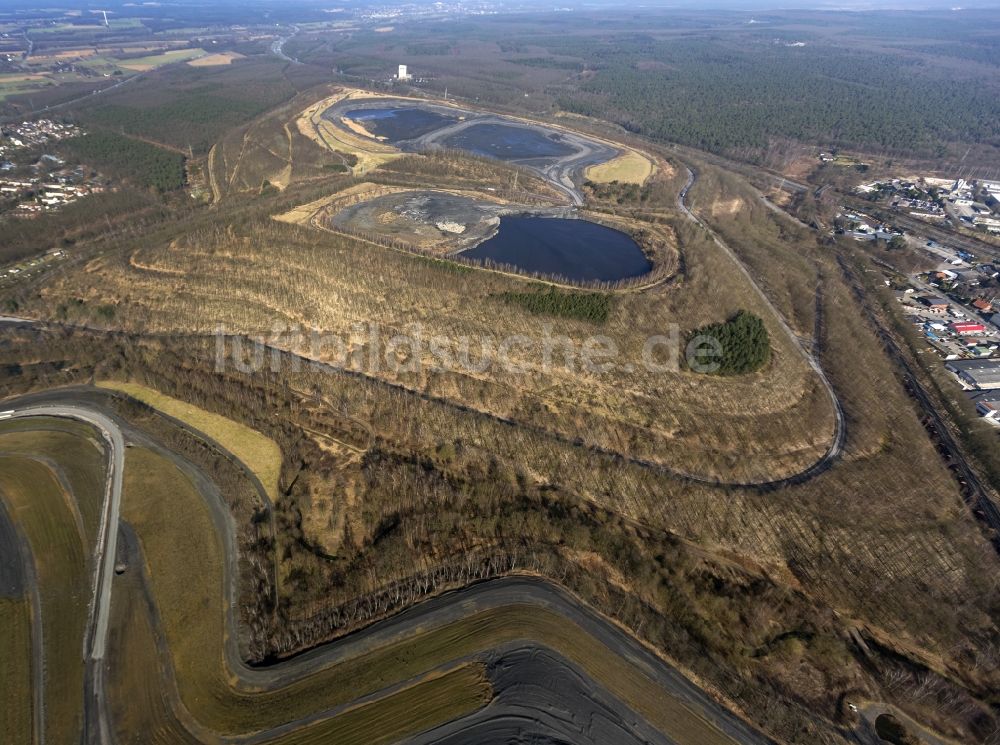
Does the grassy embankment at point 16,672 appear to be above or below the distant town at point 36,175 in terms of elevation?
below

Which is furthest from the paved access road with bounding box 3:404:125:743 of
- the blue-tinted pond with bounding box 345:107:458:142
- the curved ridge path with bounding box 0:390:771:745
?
the blue-tinted pond with bounding box 345:107:458:142

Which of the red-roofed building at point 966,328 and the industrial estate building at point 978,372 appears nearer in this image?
the industrial estate building at point 978,372

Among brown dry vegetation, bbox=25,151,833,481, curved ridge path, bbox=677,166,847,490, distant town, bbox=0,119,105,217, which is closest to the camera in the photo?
curved ridge path, bbox=677,166,847,490

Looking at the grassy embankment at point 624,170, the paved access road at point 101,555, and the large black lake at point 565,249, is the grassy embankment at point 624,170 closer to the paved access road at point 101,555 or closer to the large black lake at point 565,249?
the large black lake at point 565,249

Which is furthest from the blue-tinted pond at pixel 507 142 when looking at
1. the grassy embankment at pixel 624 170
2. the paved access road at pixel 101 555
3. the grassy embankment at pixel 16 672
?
the grassy embankment at pixel 16 672

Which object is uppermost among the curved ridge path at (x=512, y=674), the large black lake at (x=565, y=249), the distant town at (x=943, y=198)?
the distant town at (x=943, y=198)

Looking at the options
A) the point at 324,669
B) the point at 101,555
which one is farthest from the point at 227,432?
the point at 324,669

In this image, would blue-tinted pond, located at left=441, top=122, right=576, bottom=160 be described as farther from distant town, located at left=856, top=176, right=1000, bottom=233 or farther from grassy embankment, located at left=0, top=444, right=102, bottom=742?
grassy embankment, located at left=0, top=444, right=102, bottom=742
